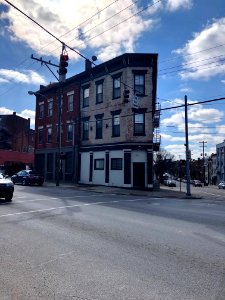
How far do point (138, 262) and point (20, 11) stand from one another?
29.2 ft

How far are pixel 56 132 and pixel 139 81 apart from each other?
1334cm

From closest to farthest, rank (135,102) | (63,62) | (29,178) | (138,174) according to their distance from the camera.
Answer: (63,62) < (135,102) < (138,174) < (29,178)

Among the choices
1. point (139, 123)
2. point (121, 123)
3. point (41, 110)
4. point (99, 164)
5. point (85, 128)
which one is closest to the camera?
point (139, 123)

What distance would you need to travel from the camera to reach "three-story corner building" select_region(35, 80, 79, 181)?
3700 cm

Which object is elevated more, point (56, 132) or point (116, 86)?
point (116, 86)

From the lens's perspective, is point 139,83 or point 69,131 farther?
point 69,131

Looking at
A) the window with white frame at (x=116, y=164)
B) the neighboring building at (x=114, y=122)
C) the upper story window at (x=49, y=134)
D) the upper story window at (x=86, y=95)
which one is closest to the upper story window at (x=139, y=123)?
the neighboring building at (x=114, y=122)

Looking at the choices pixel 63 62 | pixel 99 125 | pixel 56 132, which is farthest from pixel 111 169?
pixel 63 62

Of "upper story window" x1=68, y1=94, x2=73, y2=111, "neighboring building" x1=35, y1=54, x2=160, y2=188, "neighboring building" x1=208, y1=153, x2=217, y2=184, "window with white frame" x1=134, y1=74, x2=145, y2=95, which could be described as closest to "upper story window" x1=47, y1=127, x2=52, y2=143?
"neighboring building" x1=35, y1=54, x2=160, y2=188

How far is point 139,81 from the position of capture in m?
31.1

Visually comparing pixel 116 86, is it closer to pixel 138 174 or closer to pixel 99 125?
pixel 99 125

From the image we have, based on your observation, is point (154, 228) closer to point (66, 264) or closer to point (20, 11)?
point (66, 264)

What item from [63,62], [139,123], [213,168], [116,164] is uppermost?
[63,62]

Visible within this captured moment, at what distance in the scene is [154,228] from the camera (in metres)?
9.90
